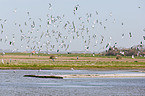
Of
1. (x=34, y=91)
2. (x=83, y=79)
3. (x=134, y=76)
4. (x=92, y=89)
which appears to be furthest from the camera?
(x=134, y=76)

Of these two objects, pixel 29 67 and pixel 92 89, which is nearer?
pixel 92 89

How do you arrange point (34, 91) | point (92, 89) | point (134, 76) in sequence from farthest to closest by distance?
1. point (134, 76)
2. point (92, 89)
3. point (34, 91)

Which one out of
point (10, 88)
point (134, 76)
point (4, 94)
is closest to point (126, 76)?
point (134, 76)

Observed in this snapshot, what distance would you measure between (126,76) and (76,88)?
21.7 m

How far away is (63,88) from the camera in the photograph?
50406 mm

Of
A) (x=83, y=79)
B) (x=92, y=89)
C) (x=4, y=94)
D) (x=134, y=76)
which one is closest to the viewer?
(x=4, y=94)

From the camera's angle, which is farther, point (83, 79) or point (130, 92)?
point (83, 79)

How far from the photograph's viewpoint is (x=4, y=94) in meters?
43.1

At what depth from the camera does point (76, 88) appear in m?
50.6

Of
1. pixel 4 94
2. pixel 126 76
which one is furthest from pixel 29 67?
pixel 4 94

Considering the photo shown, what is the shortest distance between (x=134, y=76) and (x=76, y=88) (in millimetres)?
21554

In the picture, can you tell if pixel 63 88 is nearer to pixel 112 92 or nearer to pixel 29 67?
pixel 112 92

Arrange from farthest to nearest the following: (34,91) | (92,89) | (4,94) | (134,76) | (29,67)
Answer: (29,67) < (134,76) < (92,89) < (34,91) < (4,94)

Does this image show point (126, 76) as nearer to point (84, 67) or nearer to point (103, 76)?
point (103, 76)
